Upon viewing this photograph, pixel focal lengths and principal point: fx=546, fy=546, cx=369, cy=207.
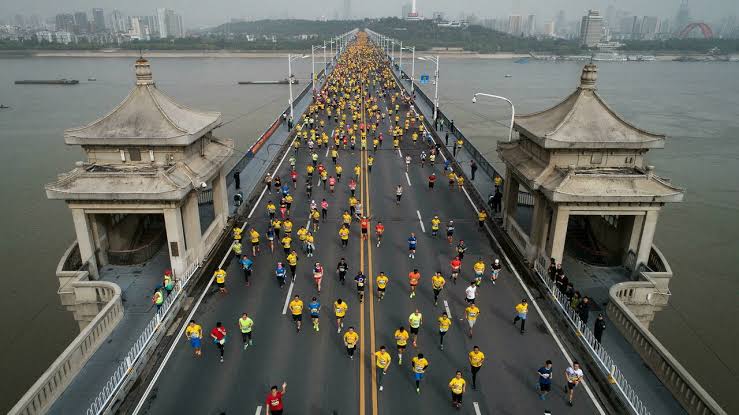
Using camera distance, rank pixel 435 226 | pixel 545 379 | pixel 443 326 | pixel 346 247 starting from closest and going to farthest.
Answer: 1. pixel 545 379
2. pixel 443 326
3. pixel 346 247
4. pixel 435 226

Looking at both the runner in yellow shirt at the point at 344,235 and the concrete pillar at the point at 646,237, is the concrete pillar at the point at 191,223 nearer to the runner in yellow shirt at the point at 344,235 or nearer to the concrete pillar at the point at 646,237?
the runner in yellow shirt at the point at 344,235

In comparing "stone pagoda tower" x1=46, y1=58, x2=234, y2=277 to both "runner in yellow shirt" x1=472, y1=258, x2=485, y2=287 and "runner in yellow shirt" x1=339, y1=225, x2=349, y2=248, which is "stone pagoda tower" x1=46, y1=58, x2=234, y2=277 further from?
"runner in yellow shirt" x1=472, y1=258, x2=485, y2=287

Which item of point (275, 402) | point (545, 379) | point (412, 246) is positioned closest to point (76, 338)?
point (275, 402)

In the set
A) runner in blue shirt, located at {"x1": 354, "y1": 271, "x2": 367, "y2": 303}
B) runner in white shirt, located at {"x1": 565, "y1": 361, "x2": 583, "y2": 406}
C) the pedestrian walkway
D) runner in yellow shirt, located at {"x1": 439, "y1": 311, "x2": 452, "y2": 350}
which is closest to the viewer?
runner in white shirt, located at {"x1": 565, "y1": 361, "x2": 583, "y2": 406}

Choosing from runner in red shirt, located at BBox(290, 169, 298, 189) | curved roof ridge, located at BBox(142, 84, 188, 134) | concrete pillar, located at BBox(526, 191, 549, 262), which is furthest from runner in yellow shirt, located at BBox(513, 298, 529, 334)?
runner in red shirt, located at BBox(290, 169, 298, 189)

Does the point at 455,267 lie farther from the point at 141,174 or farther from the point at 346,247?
the point at 141,174

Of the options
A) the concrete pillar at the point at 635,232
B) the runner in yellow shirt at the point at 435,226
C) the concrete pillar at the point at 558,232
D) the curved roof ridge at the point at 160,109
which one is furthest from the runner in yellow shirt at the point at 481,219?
the curved roof ridge at the point at 160,109

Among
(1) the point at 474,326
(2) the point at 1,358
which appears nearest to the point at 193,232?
(2) the point at 1,358
